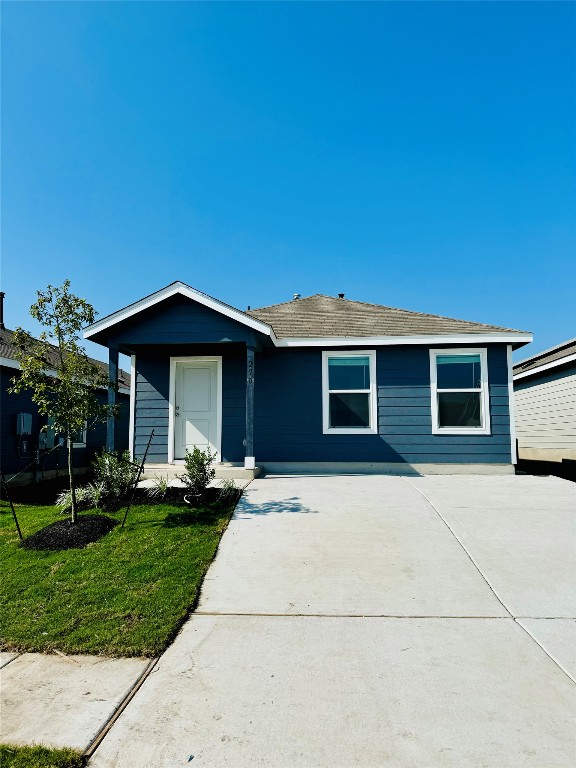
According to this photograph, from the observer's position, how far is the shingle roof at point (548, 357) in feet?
36.5

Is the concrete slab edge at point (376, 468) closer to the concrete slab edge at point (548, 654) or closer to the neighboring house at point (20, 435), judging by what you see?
the neighboring house at point (20, 435)

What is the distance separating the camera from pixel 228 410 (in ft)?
31.0

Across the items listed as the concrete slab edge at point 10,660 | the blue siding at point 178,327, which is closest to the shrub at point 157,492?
the blue siding at point 178,327

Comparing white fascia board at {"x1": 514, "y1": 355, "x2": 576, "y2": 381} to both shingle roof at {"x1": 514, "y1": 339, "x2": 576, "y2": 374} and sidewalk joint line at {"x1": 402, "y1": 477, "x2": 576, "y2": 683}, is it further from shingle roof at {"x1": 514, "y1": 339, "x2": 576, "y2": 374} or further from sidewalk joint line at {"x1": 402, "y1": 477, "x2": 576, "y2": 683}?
sidewalk joint line at {"x1": 402, "y1": 477, "x2": 576, "y2": 683}

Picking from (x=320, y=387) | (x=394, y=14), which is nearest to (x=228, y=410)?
(x=320, y=387)

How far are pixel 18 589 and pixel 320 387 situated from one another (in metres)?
6.63

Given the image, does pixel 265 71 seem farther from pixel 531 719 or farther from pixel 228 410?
pixel 531 719

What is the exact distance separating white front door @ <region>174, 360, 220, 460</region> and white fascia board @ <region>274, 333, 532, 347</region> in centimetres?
180

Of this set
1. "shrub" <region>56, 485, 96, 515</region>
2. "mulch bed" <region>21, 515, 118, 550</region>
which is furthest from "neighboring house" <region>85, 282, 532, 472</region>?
"mulch bed" <region>21, 515, 118, 550</region>

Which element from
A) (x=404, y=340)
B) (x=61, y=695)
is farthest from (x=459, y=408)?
A: (x=61, y=695)

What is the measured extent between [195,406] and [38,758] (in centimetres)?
779

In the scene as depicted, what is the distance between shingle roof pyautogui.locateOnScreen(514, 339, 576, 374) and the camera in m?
11.1

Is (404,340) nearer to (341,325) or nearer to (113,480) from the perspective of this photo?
(341,325)

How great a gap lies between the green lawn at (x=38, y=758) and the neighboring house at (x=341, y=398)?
702cm
